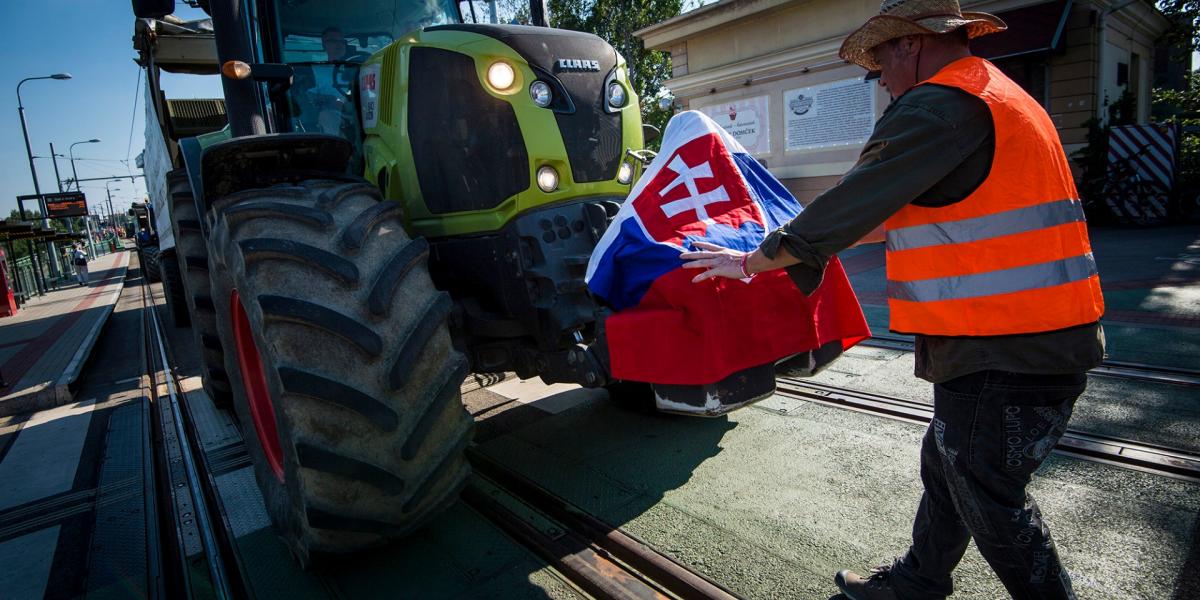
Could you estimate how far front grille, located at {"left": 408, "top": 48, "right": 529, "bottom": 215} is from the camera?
311 cm

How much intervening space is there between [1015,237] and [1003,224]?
5 cm

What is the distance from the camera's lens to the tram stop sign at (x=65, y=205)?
24031 millimetres

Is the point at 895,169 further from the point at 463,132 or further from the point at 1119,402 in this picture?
the point at 1119,402

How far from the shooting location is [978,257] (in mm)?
1906

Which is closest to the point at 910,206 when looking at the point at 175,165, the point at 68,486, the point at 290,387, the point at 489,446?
the point at 290,387

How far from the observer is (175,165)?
27.5 ft

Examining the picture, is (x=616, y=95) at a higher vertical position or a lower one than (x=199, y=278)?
higher

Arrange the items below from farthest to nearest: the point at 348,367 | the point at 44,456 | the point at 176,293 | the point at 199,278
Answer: the point at 176,293 → the point at 44,456 → the point at 199,278 → the point at 348,367

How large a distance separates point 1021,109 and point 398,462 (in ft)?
7.49

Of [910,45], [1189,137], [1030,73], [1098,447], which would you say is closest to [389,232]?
[910,45]

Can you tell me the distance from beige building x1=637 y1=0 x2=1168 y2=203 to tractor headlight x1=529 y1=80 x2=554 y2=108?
37.9ft

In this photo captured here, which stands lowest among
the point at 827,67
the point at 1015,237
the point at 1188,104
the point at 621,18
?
the point at 1015,237

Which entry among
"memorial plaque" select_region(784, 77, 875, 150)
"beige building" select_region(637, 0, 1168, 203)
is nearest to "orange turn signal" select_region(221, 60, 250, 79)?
"beige building" select_region(637, 0, 1168, 203)

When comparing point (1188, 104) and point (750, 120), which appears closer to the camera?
point (1188, 104)
